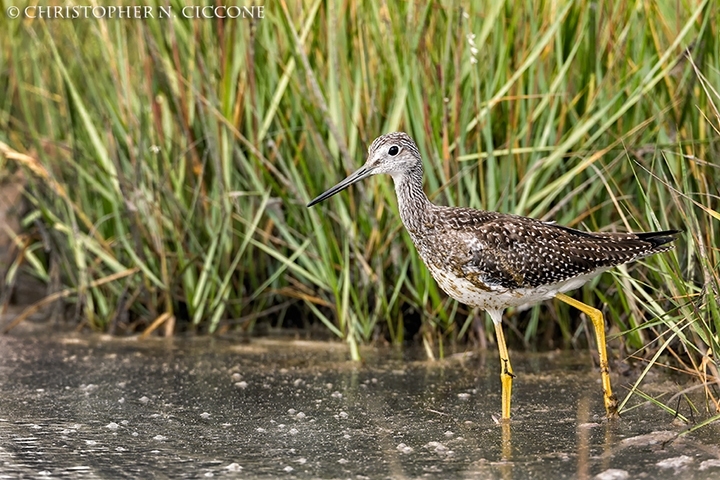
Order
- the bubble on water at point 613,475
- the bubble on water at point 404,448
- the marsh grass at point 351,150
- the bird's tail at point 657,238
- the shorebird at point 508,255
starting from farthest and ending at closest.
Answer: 1. the marsh grass at point 351,150
2. the shorebird at point 508,255
3. the bird's tail at point 657,238
4. the bubble on water at point 404,448
5. the bubble on water at point 613,475

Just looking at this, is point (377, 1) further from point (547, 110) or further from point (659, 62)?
point (659, 62)

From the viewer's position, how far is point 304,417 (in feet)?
16.8

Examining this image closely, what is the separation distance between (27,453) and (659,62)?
403 centimetres

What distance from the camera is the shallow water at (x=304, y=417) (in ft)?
14.1

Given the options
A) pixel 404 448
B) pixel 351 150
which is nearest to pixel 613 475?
pixel 404 448

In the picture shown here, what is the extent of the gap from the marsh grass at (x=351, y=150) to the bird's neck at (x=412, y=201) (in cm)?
70

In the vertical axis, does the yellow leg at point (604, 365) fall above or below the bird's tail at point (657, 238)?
below

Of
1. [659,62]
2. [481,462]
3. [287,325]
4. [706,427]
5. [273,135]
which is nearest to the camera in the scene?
[481,462]

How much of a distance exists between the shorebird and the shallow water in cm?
37

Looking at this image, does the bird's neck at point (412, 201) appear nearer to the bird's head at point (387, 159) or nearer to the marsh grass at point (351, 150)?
the bird's head at point (387, 159)

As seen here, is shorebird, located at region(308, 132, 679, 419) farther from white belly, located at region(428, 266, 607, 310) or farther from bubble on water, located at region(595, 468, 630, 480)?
bubble on water, located at region(595, 468, 630, 480)

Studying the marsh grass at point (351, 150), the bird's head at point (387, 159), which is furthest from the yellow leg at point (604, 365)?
the bird's head at point (387, 159)

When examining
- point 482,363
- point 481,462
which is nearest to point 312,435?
point 481,462

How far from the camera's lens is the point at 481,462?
4.34m
